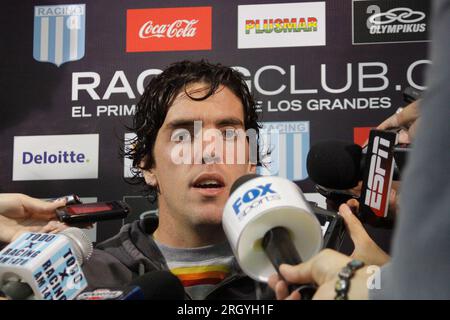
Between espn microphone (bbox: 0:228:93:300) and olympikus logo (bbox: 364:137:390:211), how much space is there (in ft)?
2.11

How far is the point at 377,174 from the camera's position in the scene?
52.4 inches

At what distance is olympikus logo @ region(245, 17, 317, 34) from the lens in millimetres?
2129

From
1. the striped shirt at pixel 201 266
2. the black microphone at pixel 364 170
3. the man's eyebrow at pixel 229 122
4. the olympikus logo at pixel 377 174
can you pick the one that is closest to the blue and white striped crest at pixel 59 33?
the man's eyebrow at pixel 229 122

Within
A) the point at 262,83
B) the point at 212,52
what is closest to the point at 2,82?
the point at 212,52

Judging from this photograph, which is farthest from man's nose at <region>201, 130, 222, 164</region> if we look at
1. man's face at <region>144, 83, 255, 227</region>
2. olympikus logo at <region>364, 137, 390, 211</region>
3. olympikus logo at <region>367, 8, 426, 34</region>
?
olympikus logo at <region>367, 8, 426, 34</region>

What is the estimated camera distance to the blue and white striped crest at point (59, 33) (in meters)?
2.23

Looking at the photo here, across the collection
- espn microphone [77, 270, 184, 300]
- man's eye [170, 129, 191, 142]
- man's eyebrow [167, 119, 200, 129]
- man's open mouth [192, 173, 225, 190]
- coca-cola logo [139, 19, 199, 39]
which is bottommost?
espn microphone [77, 270, 184, 300]

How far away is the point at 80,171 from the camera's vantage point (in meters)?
2.15

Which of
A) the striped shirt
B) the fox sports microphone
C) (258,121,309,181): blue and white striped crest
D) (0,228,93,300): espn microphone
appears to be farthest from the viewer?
(258,121,309,181): blue and white striped crest

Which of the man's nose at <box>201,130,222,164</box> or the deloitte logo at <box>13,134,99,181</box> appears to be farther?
the deloitte logo at <box>13,134,99,181</box>

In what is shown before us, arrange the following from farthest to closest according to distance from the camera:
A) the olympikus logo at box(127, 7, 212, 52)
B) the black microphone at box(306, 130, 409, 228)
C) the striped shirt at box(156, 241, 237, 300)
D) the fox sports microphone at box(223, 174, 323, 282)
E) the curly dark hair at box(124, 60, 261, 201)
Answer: the olympikus logo at box(127, 7, 212, 52), the curly dark hair at box(124, 60, 261, 201), the striped shirt at box(156, 241, 237, 300), the black microphone at box(306, 130, 409, 228), the fox sports microphone at box(223, 174, 323, 282)

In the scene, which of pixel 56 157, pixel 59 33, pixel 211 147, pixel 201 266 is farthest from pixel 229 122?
pixel 59 33

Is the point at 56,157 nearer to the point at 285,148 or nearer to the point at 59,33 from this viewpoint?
the point at 59,33

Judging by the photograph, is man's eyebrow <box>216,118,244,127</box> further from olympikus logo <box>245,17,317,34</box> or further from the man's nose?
olympikus logo <box>245,17,317,34</box>
